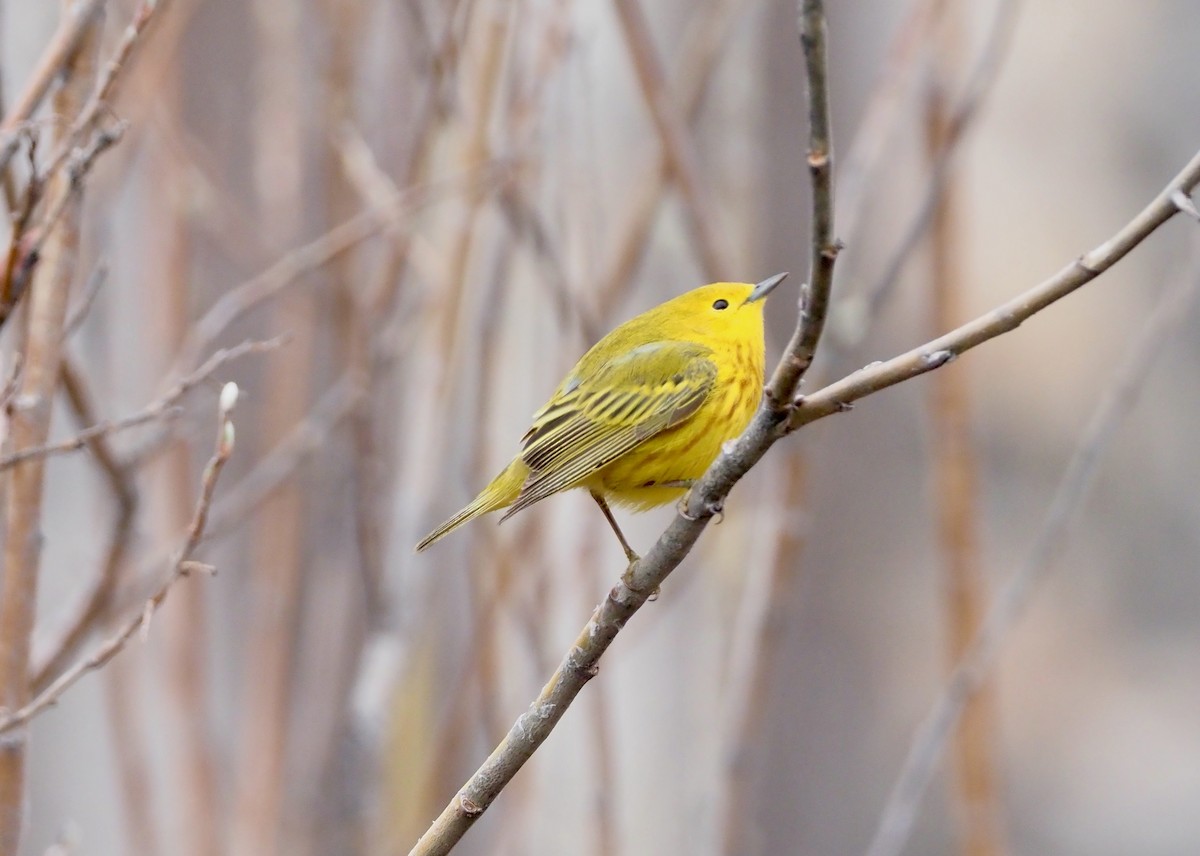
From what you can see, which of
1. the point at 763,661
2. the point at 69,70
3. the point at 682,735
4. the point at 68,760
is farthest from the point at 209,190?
the point at 68,760

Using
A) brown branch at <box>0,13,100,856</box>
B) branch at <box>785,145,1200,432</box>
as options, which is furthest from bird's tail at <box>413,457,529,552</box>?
branch at <box>785,145,1200,432</box>

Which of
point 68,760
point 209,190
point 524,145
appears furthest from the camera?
point 68,760

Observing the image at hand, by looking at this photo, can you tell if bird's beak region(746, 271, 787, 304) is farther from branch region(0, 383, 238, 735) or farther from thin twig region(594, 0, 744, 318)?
branch region(0, 383, 238, 735)

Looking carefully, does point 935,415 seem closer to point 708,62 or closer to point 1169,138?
point 708,62

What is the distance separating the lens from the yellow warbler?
258 centimetres

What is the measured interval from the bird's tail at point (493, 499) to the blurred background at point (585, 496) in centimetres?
38

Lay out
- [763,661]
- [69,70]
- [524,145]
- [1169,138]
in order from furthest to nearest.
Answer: [1169,138], [524,145], [763,661], [69,70]

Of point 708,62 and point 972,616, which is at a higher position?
point 708,62

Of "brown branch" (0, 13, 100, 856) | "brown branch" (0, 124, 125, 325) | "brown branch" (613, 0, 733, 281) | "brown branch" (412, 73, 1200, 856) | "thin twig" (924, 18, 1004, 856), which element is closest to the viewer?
"brown branch" (412, 73, 1200, 856)

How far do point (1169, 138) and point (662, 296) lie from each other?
1893mm

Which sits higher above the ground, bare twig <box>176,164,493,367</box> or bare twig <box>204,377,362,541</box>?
bare twig <box>176,164,493,367</box>

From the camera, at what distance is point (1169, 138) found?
14.2 ft

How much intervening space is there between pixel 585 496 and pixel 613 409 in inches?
28.1

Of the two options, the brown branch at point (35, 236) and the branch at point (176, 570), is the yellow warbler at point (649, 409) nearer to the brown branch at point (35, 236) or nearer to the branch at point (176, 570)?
the branch at point (176, 570)
